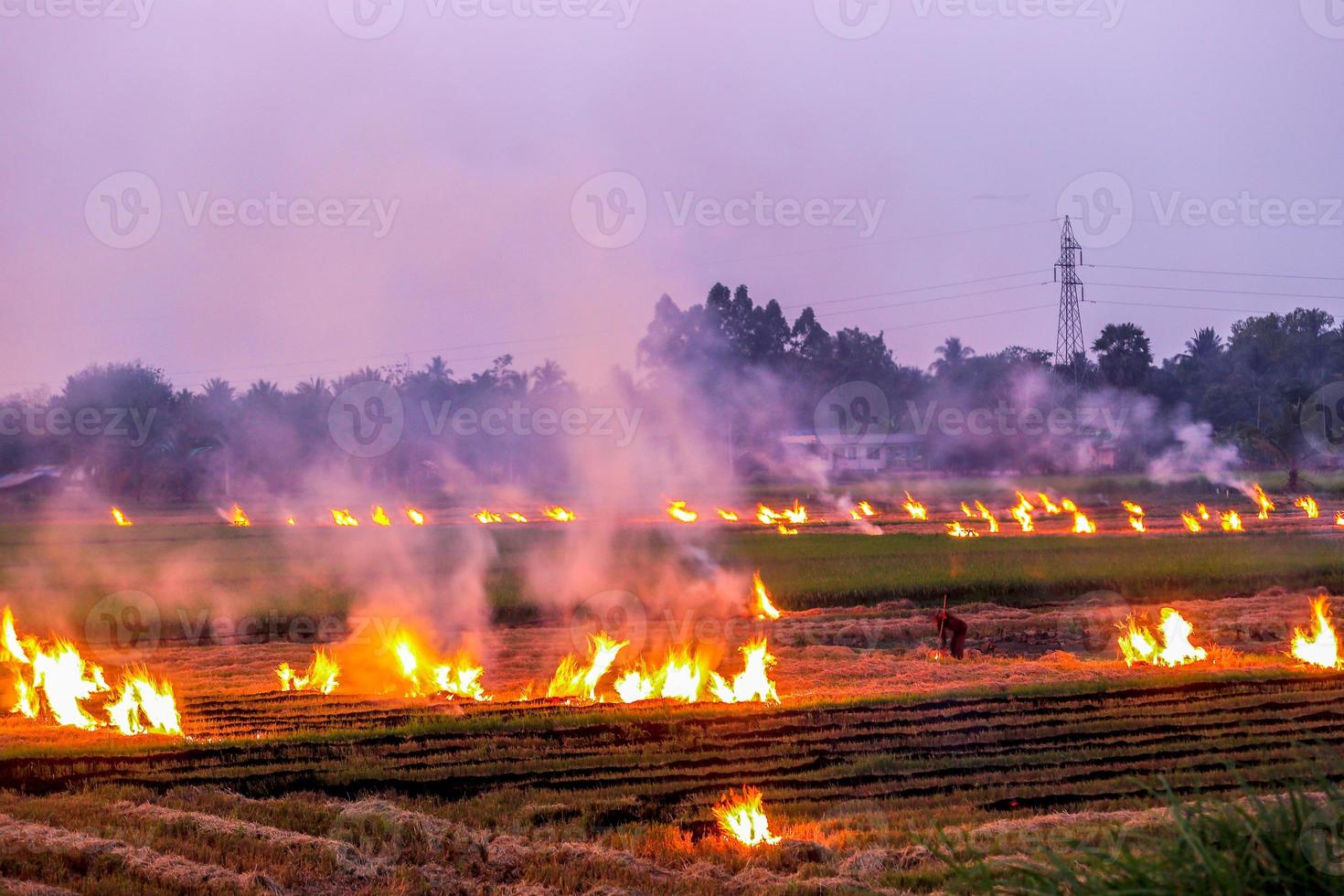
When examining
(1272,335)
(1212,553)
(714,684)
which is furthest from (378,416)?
(1272,335)

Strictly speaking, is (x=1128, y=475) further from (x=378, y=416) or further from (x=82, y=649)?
(x=82, y=649)

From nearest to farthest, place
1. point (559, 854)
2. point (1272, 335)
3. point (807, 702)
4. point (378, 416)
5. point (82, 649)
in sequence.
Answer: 1. point (559, 854)
2. point (807, 702)
3. point (82, 649)
4. point (378, 416)
5. point (1272, 335)

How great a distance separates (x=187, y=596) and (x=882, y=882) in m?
23.7

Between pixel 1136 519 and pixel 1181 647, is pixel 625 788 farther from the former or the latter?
pixel 1136 519

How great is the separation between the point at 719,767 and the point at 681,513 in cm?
4101

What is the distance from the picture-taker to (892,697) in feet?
44.9

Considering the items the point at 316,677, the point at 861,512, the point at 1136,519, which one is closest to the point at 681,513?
the point at 861,512

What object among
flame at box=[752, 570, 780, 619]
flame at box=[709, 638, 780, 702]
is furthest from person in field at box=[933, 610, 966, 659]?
flame at box=[752, 570, 780, 619]

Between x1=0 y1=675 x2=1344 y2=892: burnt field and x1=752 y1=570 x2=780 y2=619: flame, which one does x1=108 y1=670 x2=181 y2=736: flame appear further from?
x1=752 y1=570 x2=780 y2=619: flame

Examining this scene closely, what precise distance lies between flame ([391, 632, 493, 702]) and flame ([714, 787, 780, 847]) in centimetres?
590

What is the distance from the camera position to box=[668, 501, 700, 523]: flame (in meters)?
50.0

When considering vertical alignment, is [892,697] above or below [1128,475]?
below

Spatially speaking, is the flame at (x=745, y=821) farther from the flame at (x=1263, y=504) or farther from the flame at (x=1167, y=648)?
the flame at (x=1263, y=504)

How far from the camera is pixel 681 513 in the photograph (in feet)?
169
